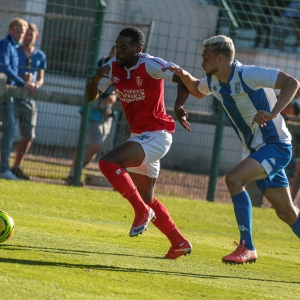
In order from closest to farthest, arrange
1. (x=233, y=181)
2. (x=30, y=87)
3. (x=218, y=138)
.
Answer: (x=233, y=181) < (x=30, y=87) < (x=218, y=138)

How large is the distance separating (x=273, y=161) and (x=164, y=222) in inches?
50.0

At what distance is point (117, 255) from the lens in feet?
24.6

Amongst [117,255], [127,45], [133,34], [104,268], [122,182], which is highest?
[133,34]

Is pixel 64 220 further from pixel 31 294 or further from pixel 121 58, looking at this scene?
pixel 31 294

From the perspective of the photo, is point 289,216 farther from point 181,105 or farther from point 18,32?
point 18,32

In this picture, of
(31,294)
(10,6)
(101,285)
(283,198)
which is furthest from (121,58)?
(10,6)

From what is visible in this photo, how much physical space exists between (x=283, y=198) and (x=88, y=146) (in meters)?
6.47

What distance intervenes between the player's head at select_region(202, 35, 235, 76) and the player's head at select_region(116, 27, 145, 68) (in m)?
0.73

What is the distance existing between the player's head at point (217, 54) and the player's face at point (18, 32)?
6.07 metres

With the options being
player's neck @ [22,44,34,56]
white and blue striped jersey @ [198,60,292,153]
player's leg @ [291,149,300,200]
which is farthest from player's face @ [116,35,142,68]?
player's leg @ [291,149,300,200]

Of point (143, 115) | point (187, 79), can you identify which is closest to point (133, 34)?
point (187, 79)

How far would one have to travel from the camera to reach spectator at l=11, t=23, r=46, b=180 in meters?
13.0

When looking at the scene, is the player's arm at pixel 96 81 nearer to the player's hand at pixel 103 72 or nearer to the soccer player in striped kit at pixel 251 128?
the player's hand at pixel 103 72

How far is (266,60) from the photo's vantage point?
14352mm
